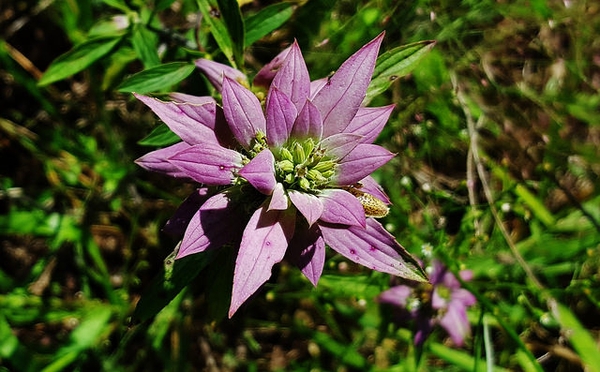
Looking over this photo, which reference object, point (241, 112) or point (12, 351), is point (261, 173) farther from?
point (12, 351)

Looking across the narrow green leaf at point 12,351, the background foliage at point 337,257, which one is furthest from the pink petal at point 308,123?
the narrow green leaf at point 12,351

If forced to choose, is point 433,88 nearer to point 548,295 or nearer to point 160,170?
point 548,295

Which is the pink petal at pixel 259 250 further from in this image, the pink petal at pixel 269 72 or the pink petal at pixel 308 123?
the pink petal at pixel 269 72

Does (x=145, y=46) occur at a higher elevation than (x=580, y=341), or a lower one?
higher

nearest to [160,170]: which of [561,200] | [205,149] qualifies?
[205,149]

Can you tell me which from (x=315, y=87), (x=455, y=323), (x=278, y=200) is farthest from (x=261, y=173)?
(x=455, y=323)
